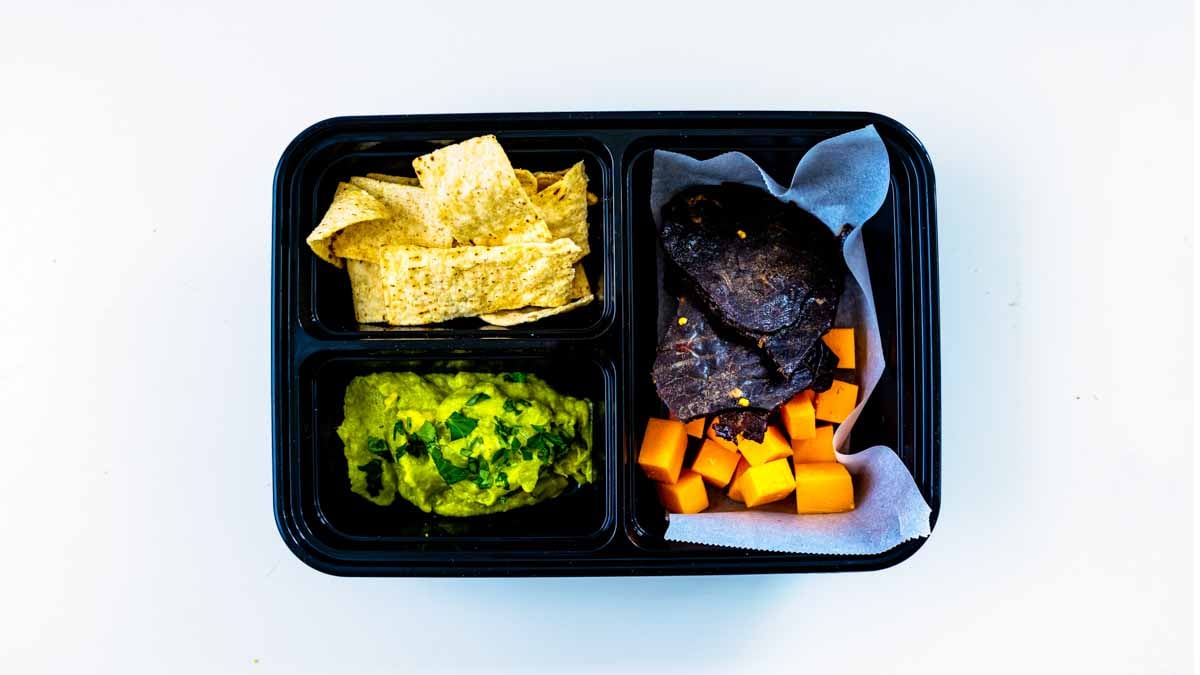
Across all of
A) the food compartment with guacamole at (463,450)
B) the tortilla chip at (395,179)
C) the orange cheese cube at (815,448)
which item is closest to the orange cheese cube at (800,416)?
the orange cheese cube at (815,448)

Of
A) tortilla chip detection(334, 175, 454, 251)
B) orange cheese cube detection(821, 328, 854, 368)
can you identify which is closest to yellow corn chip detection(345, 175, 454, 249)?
tortilla chip detection(334, 175, 454, 251)

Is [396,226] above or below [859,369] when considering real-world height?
above

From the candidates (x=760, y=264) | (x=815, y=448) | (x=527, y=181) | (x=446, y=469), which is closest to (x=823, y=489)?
(x=815, y=448)

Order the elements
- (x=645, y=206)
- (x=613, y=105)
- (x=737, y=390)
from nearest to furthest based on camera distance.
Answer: (x=737, y=390)
(x=645, y=206)
(x=613, y=105)

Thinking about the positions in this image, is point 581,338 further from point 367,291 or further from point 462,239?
point 367,291

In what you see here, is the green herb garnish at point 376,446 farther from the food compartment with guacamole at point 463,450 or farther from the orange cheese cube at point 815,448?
the orange cheese cube at point 815,448
